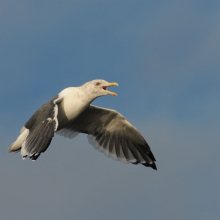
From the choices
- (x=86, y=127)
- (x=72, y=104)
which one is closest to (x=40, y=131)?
(x=72, y=104)

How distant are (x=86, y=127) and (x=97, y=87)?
7.22 ft

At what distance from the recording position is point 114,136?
13.6 meters

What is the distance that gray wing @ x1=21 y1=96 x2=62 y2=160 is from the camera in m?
9.80

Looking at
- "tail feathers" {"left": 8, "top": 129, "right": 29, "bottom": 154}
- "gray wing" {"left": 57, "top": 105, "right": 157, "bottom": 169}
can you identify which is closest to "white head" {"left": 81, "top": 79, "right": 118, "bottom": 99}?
"gray wing" {"left": 57, "top": 105, "right": 157, "bottom": 169}

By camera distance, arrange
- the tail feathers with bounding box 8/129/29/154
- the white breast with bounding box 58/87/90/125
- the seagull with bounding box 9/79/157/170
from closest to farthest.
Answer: the seagull with bounding box 9/79/157/170
the white breast with bounding box 58/87/90/125
the tail feathers with bounding box 8/129/29/154

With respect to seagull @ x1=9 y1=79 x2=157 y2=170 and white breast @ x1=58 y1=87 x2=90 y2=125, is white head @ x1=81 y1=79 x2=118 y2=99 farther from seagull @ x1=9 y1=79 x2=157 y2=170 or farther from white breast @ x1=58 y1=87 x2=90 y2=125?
white breast @ x1=58 y1=87 x2=90 y2=125

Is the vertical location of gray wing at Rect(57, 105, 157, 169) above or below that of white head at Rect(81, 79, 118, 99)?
below

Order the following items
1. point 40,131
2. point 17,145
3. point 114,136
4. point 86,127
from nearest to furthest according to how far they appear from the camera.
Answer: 1. point 40,131
2. point 17,145
3. point 86,127
4. point 114,136

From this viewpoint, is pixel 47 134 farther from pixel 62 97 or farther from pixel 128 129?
pixel 128 129

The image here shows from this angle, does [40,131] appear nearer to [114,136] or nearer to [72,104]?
[72,104]

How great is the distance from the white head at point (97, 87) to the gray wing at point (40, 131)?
1211 millimetres

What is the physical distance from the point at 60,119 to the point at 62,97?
0.63 m

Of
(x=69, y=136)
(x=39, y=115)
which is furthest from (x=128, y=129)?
(x=39, y=115)

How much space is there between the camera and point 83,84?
39.3ft
